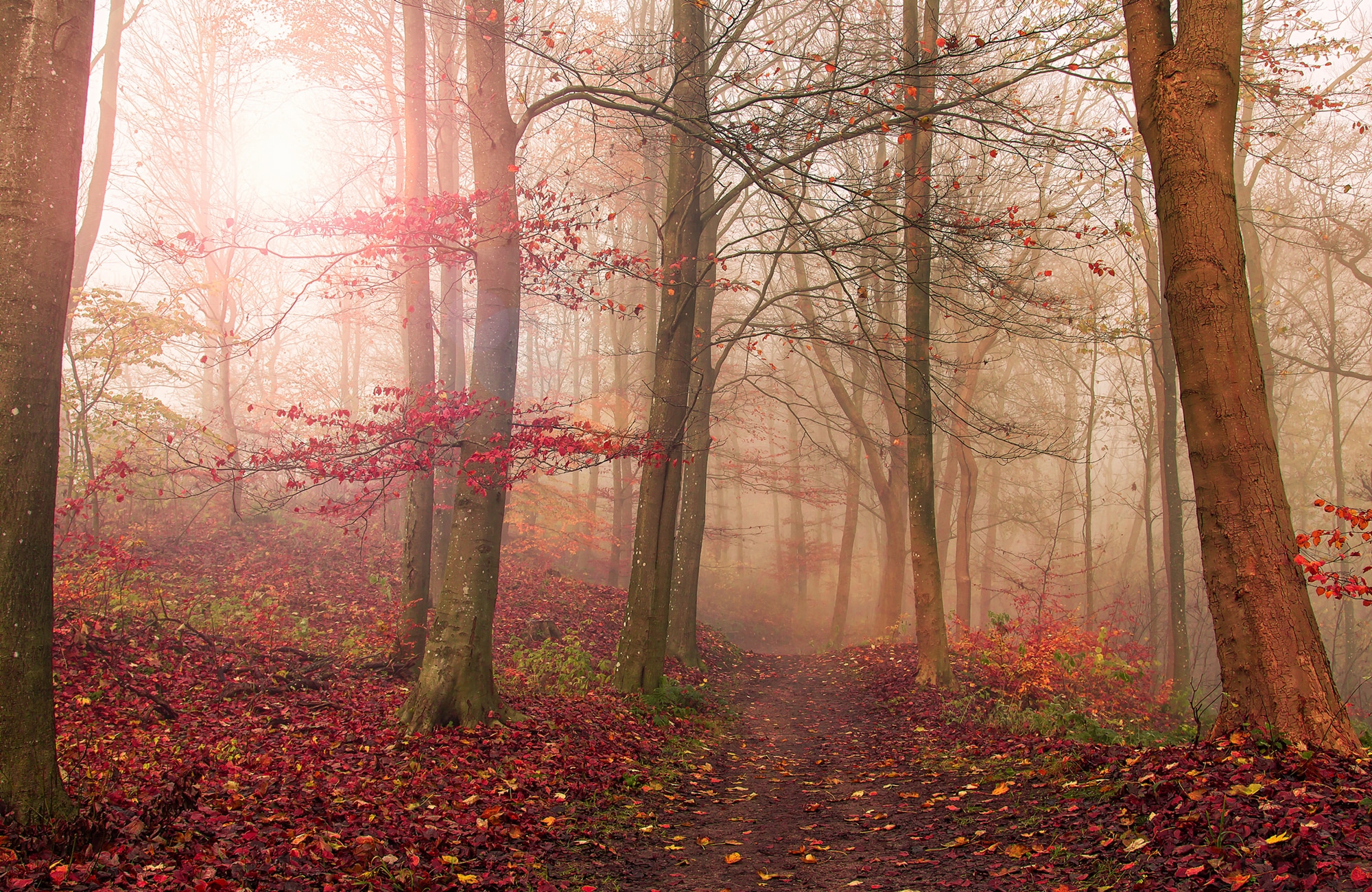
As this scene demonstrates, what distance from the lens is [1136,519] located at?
27359mm

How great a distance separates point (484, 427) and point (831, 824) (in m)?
4.67

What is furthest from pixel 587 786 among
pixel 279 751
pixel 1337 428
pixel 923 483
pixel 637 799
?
pixel 1337 428

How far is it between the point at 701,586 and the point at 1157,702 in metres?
18.7

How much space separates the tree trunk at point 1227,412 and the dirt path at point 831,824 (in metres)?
1.78

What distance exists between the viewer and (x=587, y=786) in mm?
5598

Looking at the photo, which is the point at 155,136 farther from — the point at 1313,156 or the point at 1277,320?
the point at 1277,320

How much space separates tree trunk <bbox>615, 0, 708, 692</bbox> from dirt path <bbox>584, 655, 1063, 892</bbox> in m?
1.55

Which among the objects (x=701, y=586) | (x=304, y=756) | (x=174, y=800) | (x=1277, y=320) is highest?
(x=1277, y=320)

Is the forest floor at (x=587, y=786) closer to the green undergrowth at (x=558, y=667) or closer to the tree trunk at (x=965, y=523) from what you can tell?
the green undergrowth at (x=558, y=667)

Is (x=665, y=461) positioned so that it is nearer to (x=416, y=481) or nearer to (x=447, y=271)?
(x=416, y=481)

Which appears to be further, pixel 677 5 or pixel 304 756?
pixel 677 5

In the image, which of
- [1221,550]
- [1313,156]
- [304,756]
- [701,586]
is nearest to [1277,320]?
[1313,156]

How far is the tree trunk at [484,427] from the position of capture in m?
6.64

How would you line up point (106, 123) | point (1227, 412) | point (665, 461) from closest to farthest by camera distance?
point (1227, 412) < point (665, 461) < point (106, 123)
